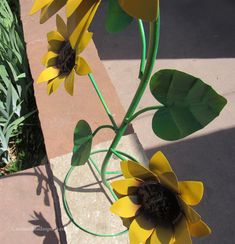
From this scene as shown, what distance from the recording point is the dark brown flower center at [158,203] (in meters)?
0.68

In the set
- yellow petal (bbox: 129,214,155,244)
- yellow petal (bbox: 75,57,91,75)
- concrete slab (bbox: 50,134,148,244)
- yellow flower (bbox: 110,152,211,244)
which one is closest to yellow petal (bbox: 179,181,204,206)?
yellow flower (bbox: 110,152,211,244)

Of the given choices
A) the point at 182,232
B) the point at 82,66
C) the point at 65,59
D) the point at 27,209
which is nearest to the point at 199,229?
the point at 182,232

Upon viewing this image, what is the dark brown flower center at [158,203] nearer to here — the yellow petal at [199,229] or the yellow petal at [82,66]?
the yellow petal at [199,229]

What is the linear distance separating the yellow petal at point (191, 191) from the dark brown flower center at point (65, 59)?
1.20ft

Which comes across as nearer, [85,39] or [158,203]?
[85,39]

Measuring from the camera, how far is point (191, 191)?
0.58m

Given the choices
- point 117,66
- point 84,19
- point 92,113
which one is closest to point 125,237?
point 92,113

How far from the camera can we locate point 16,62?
1633 mm

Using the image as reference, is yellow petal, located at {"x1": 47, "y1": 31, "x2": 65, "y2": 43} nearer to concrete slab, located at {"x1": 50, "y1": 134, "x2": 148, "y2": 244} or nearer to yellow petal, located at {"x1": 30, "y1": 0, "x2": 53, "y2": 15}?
yellow petal, located at {"x1": 30, "y1": 0, "x2": 53, "y2": 15}

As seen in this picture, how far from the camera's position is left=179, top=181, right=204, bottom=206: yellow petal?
0.57m

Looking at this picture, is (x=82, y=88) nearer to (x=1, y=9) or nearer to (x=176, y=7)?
(x=1, y=9)

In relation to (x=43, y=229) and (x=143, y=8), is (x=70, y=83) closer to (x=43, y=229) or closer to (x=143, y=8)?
(x=143, y=8)

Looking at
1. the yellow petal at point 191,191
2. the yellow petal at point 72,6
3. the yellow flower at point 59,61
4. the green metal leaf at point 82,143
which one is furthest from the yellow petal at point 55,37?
the yellow petal at point 191,191

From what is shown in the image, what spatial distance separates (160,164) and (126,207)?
0.13m
